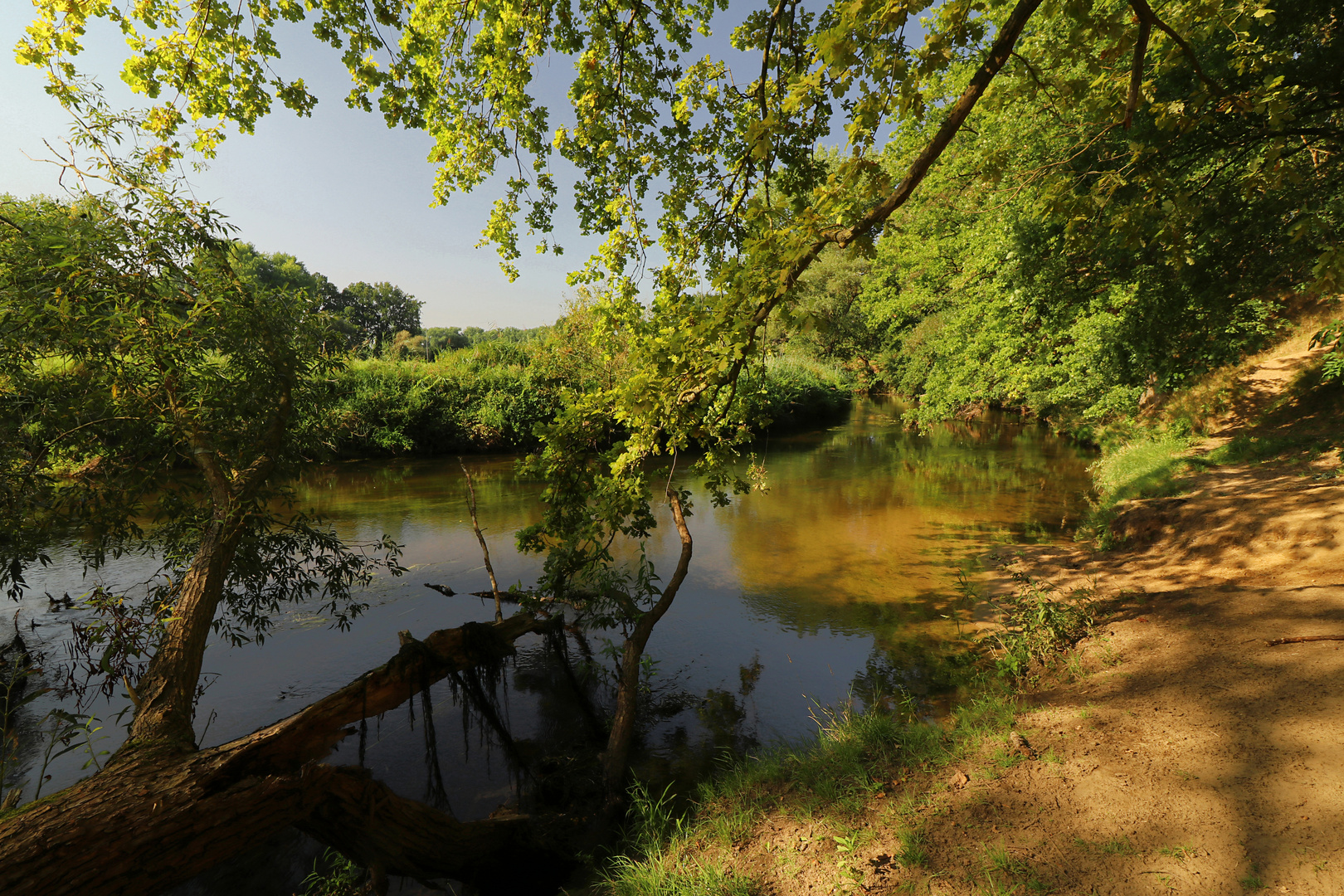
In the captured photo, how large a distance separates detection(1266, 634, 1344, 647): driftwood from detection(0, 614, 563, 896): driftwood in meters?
5.50

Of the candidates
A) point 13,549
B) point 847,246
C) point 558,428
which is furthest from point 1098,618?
point 13,549

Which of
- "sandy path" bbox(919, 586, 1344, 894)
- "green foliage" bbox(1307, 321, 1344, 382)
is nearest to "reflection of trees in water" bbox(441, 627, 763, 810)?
"sandy path" bbox(919, 586, 1344, 894)

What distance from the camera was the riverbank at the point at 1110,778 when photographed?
2562 mm

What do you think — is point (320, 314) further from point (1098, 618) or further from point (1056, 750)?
point (1098, 618)

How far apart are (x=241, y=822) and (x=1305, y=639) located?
23.0 feet

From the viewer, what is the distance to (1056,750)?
3518 mm

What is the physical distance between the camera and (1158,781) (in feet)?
9.87

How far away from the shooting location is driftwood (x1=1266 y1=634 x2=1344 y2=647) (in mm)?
3822

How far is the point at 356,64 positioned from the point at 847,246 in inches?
198

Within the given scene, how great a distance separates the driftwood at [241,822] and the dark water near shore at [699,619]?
98 centimetres

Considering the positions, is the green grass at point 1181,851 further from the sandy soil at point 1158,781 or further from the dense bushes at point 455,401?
the dense bushes at point 455,401

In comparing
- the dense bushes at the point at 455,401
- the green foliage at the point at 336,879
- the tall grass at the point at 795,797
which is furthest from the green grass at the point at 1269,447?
the green foliage at the point at 336,879

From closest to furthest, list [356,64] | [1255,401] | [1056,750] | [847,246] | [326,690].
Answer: [847,246] < [1056,750] < [356,64] < [326,690] < [1255,401]

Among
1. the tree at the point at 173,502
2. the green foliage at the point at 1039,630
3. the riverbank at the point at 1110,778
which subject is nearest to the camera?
the riverbank at the point at 1110,778
